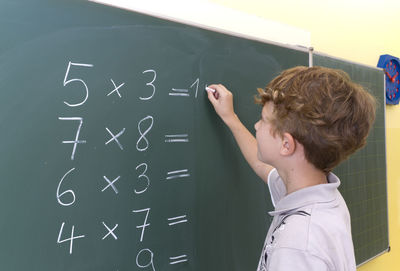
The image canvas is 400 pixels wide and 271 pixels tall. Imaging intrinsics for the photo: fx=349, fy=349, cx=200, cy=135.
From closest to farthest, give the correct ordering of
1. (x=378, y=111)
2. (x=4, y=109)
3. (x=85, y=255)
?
1. (x=4, y=109)
2. (x=85, y=255)
3. (x=378, y=111)

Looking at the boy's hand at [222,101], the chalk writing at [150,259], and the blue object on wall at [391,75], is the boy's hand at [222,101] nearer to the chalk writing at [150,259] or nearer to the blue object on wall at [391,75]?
the chalk writing at [150,259]

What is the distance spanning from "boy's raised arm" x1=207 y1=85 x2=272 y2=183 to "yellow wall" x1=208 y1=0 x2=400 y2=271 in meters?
0.45

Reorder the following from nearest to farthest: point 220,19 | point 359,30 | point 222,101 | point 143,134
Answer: point 143,134
point 222,101
point 220,19
point 359,30

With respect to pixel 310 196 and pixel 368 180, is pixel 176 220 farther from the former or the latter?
pixel 368 180

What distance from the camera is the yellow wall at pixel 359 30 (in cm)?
178

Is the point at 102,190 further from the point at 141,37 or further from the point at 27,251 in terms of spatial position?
the point at 141,37

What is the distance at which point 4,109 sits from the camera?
32.7 inches

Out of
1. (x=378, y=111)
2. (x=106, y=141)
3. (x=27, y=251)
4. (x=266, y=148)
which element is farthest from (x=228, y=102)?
(x=378, y=111)

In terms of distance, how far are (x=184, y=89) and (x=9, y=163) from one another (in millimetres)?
581

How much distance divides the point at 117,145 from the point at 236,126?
0.47 m

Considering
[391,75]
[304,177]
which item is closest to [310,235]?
[304,177]

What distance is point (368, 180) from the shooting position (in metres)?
2.03

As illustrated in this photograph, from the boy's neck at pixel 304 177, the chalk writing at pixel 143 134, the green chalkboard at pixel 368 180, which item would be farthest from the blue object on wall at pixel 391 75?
the chalk writing at pixel 143 134

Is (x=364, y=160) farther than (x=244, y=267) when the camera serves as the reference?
Yes
